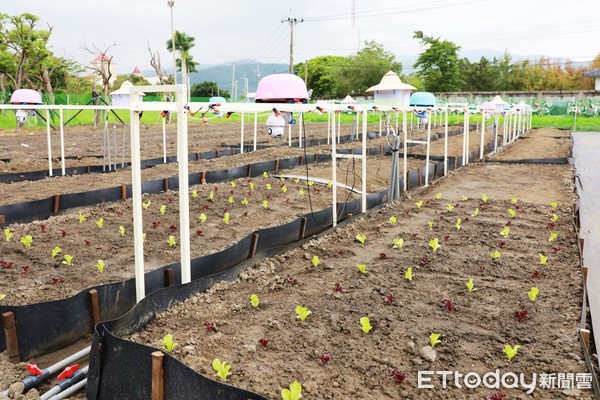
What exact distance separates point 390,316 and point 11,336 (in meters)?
2.96

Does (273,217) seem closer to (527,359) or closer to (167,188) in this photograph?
(167,188)

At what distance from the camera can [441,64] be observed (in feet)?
182

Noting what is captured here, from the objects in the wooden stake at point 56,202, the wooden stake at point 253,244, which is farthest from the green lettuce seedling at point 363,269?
the wooden stake at point 56,202

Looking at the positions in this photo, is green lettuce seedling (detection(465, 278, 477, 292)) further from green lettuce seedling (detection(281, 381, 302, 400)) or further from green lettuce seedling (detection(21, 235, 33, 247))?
green lettuce seedling (detection(21, 235, 33, 247))

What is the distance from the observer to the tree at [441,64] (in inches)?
2163

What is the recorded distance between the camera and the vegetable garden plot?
3675 millimetres

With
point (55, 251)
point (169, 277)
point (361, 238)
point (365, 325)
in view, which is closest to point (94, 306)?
point (169, 277)

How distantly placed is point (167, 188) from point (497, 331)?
6877mm

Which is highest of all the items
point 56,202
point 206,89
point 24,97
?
point 206,89

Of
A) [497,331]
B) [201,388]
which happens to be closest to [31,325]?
[201,388]

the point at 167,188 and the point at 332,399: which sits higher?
the point at 167,188

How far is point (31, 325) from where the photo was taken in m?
4.18

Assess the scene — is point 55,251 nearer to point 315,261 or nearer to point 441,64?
point 315,261

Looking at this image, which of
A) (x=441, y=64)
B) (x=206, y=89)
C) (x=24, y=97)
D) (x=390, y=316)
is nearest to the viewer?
(x=390, y=316)
